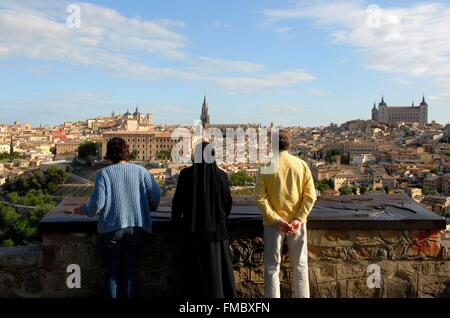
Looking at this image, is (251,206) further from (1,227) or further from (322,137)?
(322,137)

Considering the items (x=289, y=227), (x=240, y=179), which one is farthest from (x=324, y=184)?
(x=289, y=227)

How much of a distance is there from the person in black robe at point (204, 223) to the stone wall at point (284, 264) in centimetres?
32

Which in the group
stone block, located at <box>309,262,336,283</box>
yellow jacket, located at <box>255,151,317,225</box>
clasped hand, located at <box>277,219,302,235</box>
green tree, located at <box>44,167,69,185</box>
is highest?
yellow jacket, located at <box>255,151,317,225</box>

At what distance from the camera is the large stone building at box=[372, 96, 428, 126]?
11912cm

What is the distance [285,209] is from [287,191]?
0.30ft

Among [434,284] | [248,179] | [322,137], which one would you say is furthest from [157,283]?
[322,137]

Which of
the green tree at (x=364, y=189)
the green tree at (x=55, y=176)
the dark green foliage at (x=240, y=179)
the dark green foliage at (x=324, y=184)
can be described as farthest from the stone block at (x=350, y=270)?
the green tree at (x=55, y=176)

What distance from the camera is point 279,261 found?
2.98 meters

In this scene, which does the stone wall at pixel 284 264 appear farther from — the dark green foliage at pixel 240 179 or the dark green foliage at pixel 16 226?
the dark green foliage at pixel 240 179

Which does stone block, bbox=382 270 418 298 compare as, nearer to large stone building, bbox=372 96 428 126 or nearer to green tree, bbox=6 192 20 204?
green tree, bbox=6 192 20 204

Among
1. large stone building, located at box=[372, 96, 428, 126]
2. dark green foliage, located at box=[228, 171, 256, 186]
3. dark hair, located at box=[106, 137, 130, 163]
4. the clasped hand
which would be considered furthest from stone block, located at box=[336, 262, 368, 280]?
large stone building, located at box=[372, 96, 428, 126]

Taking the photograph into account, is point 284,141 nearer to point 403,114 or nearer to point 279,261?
point 279,261

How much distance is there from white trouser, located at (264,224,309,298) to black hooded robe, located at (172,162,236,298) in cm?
22
